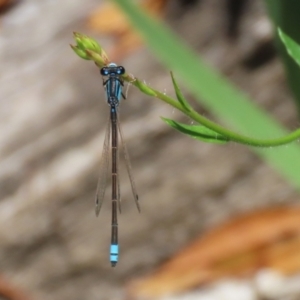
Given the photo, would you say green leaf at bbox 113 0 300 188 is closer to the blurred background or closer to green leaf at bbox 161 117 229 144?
green leaf at bbox 161 117 229 144

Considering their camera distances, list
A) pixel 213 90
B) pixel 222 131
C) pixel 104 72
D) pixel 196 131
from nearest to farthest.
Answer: pixel 222 131, pixel 196 131, pixel 104 72, pixel 213 90

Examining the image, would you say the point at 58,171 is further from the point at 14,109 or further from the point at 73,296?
the point at 73,296

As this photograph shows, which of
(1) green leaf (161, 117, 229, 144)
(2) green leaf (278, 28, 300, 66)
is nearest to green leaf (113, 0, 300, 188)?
(2) green leaf (278, 28, 300, 66)

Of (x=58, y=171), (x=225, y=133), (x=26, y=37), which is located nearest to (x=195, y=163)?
(x=58, y=171)

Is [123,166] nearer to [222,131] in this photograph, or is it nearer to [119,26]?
[119,26]

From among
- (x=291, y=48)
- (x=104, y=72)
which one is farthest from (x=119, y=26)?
(x=291, y=48)

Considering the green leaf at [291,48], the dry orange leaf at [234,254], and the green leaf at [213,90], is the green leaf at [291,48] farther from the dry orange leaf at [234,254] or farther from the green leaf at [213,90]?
the dry orange leaf at [234,254]

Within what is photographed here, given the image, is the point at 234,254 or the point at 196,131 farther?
the point at 234,254
